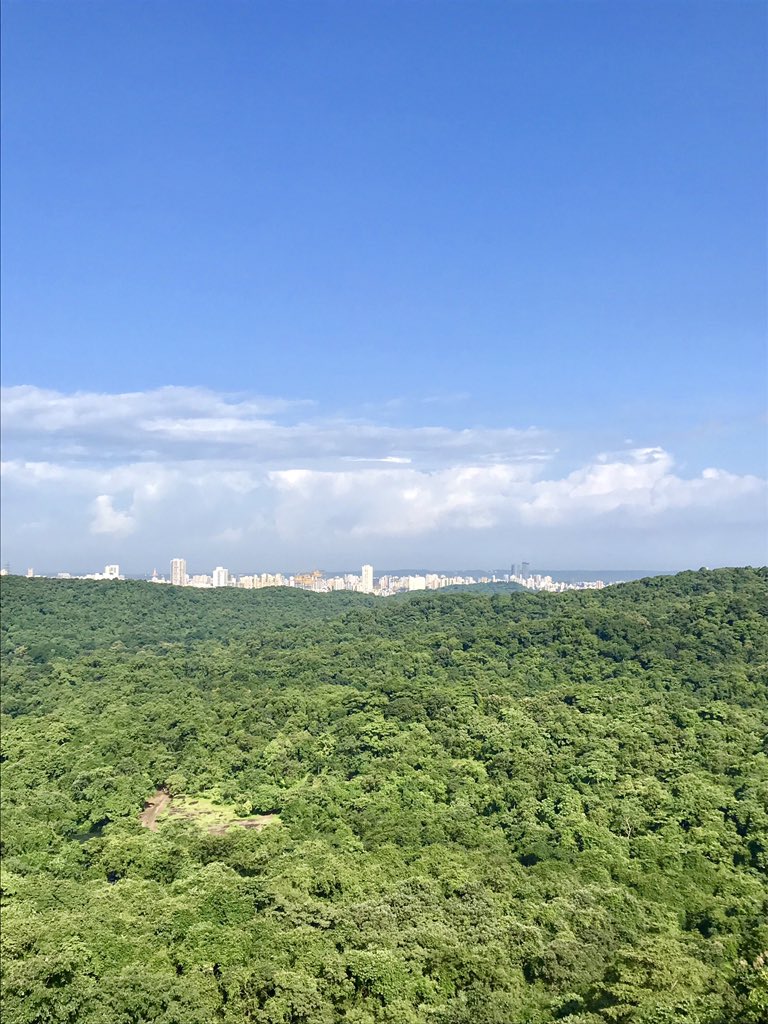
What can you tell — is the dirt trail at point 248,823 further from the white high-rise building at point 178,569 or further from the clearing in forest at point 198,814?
the white high-rise building at point 178,569

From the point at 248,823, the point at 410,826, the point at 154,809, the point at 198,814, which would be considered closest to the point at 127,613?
the point at 154,809

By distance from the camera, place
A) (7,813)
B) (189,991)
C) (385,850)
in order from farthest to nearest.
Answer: (7,813) → (385,850) → (189,991)

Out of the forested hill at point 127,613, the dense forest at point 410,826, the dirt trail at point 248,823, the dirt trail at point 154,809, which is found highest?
the forested hill at point 127,613

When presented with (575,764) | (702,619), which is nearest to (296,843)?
(575,764)

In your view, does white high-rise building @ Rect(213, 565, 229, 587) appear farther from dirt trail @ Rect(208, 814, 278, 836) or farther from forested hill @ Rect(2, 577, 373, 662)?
dirt trail @ Rect(208, 814, 278, 836)

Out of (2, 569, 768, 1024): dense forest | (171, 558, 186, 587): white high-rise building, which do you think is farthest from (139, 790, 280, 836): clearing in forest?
(171, 558, 186, 587): white high-rise building

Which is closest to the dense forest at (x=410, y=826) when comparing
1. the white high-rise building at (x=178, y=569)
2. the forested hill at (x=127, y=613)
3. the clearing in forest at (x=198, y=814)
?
the clearing in forest at (x=198, y=814)

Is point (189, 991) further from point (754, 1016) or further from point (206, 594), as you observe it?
point (206, 594)
